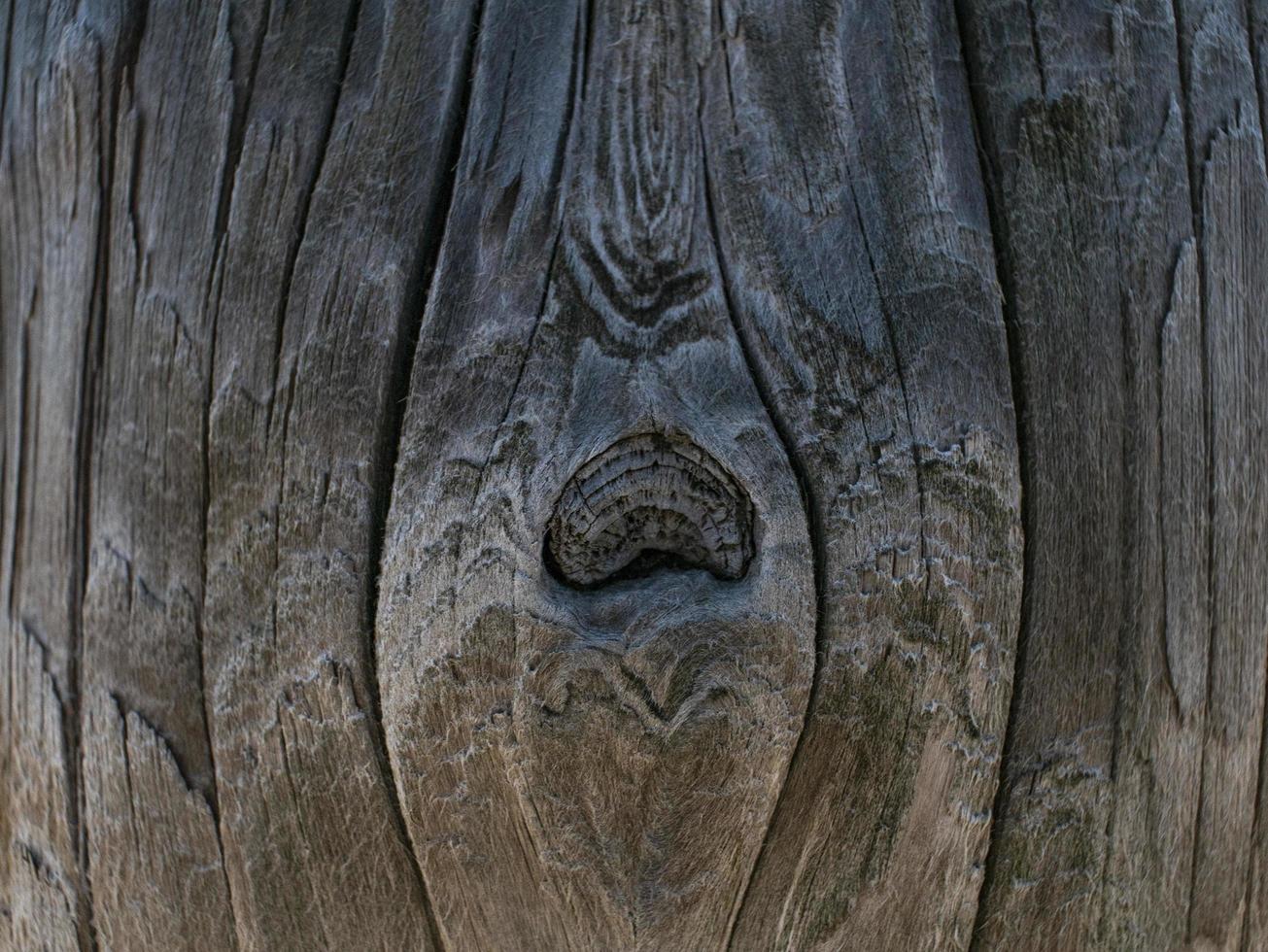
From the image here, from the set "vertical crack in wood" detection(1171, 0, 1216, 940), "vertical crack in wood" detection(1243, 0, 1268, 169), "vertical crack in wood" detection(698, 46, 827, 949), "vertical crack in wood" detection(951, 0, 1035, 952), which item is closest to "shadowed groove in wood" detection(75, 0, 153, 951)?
"vertical crack in wood" detection(698, 46, 827, 949)

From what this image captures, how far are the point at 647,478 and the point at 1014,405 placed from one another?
18.3 inches

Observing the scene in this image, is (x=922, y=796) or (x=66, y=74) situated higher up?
(x=66, y=74)

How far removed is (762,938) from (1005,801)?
0.34 m

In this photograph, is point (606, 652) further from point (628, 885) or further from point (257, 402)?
point (257, 402)

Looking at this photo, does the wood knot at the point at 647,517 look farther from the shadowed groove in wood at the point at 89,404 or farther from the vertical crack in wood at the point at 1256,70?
the vertical crack in wood at the point at 1256,70

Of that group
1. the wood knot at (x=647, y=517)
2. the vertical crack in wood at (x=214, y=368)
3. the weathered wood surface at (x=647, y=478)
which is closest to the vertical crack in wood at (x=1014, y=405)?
the weathered wood surface at (x=647, y=478)

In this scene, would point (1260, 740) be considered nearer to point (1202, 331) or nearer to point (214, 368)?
point (1202, 331)

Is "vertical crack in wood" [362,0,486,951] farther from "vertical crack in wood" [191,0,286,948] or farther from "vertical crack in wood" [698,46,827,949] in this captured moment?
"vertical crack in wood" [698,46,827,949]

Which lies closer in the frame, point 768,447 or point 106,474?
point 768,447

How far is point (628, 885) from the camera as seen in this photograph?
113 cm

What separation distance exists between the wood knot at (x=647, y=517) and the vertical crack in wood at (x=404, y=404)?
213 mm

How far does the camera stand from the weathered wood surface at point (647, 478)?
1120 millimetres

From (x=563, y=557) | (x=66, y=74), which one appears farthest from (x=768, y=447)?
(x=66, y=74)

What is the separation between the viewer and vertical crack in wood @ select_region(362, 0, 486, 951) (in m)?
1.16
